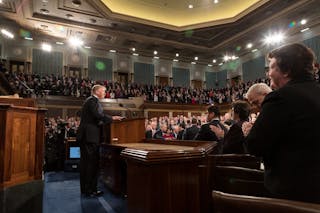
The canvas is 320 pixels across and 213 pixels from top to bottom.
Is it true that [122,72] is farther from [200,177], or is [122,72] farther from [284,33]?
[200,177]

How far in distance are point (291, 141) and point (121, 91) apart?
13370 mm

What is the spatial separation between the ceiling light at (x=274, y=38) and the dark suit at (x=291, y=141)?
1508cm

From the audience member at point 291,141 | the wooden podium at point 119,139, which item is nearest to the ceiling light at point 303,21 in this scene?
the wooden podium at point 119,139

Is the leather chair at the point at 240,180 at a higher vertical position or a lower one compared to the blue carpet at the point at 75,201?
higher

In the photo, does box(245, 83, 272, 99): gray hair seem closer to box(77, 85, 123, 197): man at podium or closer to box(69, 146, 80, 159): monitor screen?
box(77, 85, 123, 197): man at podium

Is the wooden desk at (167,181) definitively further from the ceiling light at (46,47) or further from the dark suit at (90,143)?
the ceiling light at (46,47)

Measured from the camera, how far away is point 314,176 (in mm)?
948

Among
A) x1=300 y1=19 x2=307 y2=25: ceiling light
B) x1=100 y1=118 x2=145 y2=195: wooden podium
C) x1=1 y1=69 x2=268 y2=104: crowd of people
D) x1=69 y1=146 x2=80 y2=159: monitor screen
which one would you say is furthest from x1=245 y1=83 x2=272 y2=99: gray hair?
x1=300 y1=19 x2=307 y2=25: ceiling light

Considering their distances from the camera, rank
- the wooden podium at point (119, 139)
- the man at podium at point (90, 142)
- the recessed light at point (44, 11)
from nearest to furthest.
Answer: the wooden podium at point (119, 139), the man at podium at point (90, 142), the recessed light at point (44, 11)

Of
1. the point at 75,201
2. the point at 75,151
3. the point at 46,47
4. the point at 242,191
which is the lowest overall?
the point at 75,201

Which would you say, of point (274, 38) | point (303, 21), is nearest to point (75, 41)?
point (274, 38)

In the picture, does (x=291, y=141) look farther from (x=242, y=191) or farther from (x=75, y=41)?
(x=75, y=41)

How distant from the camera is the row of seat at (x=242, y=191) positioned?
575 millimetres

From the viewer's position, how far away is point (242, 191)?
1302 millimetres
